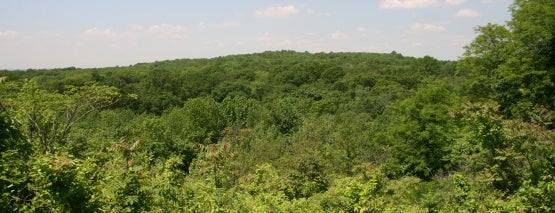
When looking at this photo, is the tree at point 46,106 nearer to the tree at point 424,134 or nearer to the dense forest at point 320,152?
the dense forest at point 320,152

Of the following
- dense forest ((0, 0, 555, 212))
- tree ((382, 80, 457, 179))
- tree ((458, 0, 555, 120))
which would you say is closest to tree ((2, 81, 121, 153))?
dense forest ((0, 0, 555, 212))

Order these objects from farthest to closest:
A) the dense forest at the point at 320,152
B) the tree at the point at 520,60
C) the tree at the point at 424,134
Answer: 1. the tree at the point at 424,134
2. the tree at the point at 520,60
3. the dense forest at the point at 320,152

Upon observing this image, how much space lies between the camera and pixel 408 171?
24.2 metres

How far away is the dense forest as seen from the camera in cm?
679

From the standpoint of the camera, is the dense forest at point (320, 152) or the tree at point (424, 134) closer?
the dense forest at point (320, 152)

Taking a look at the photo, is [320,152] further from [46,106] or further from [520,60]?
[46,106]

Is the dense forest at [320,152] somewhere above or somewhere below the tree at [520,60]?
below

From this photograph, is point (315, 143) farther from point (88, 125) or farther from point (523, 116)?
point (88, 125)

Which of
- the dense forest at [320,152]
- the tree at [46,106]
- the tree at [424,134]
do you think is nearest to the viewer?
the dense forest at [320,152]

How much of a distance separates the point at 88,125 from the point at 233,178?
1105 inches

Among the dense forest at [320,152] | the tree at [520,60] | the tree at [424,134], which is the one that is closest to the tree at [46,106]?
the dense forest at [320,152]

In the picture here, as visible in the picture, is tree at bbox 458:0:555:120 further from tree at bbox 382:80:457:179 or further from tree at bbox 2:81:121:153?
tree at bbox 2:81:121:153

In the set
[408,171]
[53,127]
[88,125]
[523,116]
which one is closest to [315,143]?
[408,171]

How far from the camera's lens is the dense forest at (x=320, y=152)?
6789 mm
